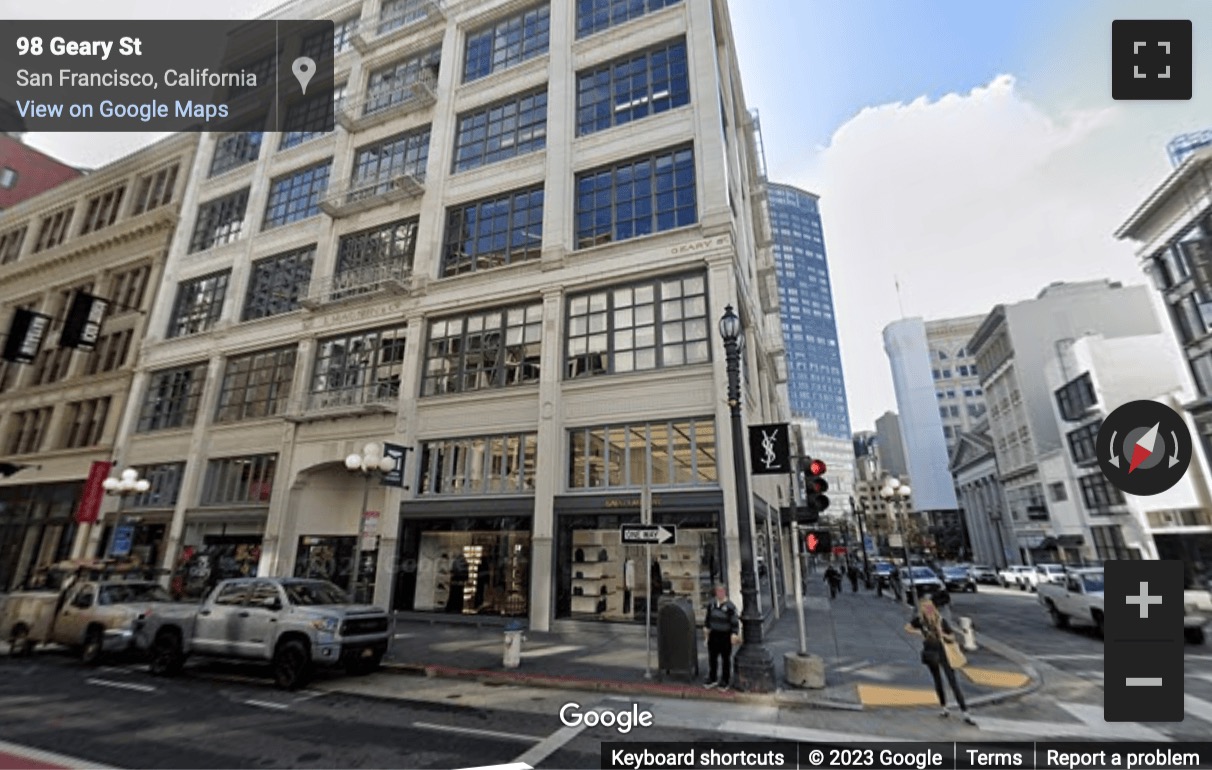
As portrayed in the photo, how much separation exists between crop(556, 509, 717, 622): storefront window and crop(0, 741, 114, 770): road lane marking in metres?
10.8

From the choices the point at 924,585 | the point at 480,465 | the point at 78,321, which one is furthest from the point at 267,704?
the point at 924,585

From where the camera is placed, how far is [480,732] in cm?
737

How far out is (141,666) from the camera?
40.2ft

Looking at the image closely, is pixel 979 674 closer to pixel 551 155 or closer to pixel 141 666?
pixel 141 666

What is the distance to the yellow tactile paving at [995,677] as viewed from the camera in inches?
380

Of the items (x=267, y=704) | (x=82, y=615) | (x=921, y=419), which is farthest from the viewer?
(x=921, y=419)

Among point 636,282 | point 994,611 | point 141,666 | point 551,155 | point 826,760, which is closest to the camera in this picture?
point 826,760

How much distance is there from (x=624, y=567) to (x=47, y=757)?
11789 millimetres

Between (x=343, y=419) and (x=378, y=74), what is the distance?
705 inches

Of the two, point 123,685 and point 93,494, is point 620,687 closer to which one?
point 123,685

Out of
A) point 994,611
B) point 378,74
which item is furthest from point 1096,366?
point 378,74

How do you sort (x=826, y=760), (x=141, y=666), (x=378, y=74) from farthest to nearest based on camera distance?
1. (x=378, y=74)
2. (x=141, y=666)
3. (x=826, y=760)

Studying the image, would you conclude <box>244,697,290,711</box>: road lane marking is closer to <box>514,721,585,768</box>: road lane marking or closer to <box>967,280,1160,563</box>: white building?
<box>514,721,585,768</box>: road lane marking

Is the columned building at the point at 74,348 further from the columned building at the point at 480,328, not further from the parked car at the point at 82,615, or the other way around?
the parked car at the point at 82,615
